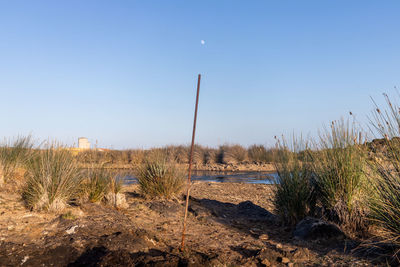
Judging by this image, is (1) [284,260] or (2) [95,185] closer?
(1) [284,260]

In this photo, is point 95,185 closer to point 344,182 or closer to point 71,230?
point 71,230

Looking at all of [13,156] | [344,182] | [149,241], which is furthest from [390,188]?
[13,156]

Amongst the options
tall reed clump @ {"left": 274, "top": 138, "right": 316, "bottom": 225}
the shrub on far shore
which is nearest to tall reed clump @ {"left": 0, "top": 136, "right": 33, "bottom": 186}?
tall reed clump @ {"left": 274, "top": 138, "right": 316, "bottom": 225}

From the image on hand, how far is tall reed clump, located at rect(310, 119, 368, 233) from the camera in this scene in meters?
5.32

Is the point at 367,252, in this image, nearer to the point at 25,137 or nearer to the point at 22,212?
the point at 22,212

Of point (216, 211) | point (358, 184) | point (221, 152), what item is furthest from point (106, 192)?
point (221, 152)

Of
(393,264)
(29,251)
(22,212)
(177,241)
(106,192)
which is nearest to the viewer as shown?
(393,264)

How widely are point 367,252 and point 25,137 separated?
10688 millimetres

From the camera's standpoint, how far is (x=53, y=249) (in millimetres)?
4383

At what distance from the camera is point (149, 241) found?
4742 millimetres

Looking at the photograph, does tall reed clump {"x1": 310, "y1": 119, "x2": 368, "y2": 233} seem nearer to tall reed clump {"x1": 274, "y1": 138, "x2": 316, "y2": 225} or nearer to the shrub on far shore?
tall reed clump {"x1": 274, "y1": 138, "x2": 316, "y2": 225}

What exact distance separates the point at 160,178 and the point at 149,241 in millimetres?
3845

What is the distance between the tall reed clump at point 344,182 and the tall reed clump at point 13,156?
7.81 metres

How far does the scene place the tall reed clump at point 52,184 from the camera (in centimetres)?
604
